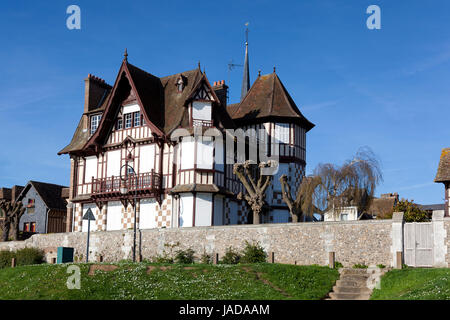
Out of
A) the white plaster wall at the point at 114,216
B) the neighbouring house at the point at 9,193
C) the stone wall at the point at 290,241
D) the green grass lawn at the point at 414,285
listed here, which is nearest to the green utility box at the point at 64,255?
the stone wall at the point at 290,241

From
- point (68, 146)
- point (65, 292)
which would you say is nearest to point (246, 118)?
point (68, 146)

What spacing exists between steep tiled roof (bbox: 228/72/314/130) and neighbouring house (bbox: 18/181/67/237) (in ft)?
69.7

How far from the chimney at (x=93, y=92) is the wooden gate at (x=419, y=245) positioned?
25.1 m

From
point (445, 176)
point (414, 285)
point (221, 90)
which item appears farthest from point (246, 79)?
point (414, 285)

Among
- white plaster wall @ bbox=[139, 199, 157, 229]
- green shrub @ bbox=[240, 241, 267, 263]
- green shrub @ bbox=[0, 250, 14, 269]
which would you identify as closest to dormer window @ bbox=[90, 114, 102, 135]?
white plaster wall @ bbox=[139, 199, 157, 229]

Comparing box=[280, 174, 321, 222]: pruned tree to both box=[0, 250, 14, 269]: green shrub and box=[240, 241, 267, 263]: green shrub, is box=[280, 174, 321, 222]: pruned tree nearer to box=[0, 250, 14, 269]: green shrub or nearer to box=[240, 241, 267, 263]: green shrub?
box=[240, 241, 267, 263]: green shrub

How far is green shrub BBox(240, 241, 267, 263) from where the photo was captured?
28592mm

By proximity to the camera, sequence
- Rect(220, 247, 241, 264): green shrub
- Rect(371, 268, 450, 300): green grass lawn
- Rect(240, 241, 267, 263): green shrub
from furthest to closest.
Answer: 1. Rect(220, 247, 241, 264): green shrub
2. Rect(240, 241, 267, 263): green shrub
3. Rect(371, 268, 450, 300): green grass lawn

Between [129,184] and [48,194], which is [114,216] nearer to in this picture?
[129,184]

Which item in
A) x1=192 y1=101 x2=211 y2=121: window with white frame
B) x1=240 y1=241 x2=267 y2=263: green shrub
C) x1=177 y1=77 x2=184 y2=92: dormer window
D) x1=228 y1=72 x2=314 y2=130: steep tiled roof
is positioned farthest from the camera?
x1=228 y1=72 x2=314 y2=130: steep tiled roof

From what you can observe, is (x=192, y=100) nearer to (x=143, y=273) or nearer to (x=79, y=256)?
(x=79, y=256)

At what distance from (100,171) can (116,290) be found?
62.8 feet

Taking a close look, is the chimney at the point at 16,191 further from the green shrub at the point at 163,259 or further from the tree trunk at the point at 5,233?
the green shrub at the point at 163,259
